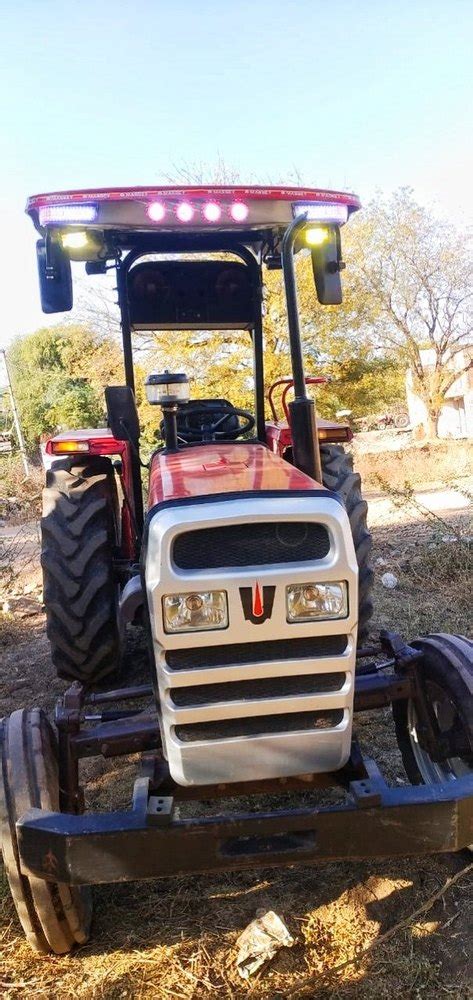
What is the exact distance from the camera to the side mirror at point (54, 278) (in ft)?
10.2

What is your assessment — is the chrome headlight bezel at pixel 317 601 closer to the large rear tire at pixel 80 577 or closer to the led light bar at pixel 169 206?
the led light bar at pixel 169 206

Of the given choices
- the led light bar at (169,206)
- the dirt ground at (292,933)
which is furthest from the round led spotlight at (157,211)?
the dirt ground at (292,933)

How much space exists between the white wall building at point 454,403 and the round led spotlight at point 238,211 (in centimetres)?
2227

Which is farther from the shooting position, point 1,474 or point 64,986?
point 1,474

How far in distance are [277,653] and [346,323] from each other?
17773 mm

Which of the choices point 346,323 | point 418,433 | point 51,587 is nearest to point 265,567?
point 51,587

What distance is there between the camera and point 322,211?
9.89ft

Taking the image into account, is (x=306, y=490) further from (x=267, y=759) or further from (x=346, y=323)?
(x=346, y=323)

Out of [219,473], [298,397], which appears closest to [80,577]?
[219,473]

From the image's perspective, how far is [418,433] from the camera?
25969mm

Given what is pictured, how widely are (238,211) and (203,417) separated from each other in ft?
4.08

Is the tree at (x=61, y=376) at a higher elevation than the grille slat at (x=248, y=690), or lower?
higher

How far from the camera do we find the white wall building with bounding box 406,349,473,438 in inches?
975

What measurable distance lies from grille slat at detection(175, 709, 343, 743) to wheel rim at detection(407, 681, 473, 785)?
639mm
